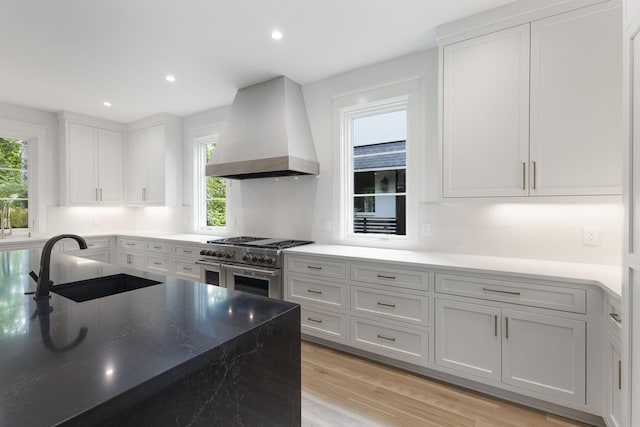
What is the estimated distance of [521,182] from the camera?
208cm

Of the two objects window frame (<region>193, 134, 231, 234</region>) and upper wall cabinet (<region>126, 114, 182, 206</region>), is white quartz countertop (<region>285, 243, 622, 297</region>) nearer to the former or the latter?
window frame (<region>193, 134, 231, 234</region>)

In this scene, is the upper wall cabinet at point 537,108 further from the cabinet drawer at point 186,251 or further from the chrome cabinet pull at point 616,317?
the cabinet drawer at point 186,251

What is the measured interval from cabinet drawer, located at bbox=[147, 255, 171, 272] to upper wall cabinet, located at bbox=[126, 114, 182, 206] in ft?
2.76

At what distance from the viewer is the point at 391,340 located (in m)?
2.38

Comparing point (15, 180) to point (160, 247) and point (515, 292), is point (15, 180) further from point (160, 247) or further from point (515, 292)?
point (515, 292)

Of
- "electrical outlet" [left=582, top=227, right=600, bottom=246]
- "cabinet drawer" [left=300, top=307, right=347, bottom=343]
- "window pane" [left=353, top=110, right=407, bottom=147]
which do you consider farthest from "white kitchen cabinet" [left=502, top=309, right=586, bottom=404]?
"window pane" [left=353, top=110, right=407, bottom=147]

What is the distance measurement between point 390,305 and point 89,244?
14.7 ft

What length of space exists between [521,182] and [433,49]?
1.43m

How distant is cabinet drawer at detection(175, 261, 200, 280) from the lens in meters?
3.65

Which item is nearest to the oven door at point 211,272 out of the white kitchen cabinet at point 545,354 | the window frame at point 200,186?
the window frame at point 200,186

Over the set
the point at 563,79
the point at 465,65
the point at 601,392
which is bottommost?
the point at 601,392

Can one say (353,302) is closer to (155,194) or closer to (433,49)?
(433,49)

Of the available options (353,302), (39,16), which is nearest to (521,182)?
(353,302)

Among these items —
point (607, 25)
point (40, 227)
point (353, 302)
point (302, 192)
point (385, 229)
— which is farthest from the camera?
point (40, 227)
